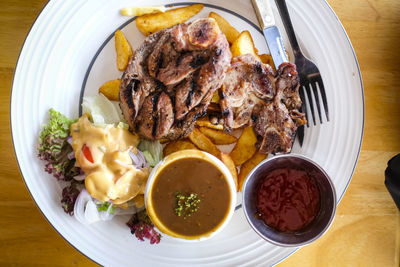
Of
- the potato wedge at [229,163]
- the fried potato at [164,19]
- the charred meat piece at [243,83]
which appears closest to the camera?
the charred meat piece at [243,83]

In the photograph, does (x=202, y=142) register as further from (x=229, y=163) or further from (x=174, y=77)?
(x=174, y=77)

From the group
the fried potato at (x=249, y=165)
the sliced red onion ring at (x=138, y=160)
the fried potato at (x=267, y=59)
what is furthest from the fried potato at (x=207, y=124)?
the fried potato at (x=267, y=59)

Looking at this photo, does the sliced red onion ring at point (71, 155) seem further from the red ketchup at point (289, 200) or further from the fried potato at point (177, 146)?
the red ketchup at point (289, 200)

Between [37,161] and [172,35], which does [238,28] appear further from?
[37,161]

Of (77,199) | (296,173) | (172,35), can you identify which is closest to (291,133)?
(296,173)

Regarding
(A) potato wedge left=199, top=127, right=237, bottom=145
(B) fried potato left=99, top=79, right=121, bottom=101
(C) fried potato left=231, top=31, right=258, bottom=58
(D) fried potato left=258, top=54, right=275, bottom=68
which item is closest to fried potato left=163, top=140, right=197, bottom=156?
(A) potato wedge left=199, top=127, right=237, bottom=145

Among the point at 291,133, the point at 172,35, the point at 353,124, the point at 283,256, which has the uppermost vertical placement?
the point at 172,35
